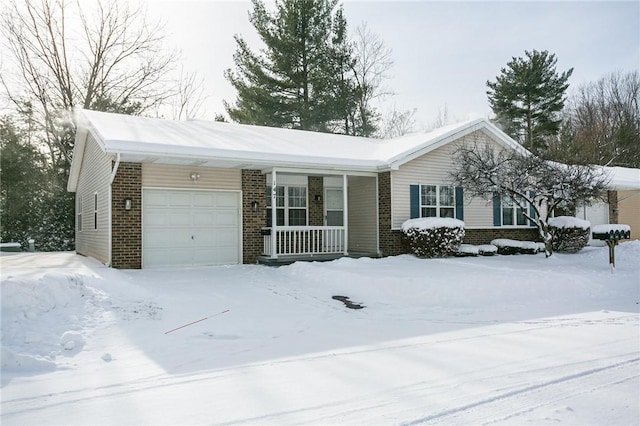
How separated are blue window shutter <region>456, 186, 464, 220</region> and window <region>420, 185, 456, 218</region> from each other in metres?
0.15

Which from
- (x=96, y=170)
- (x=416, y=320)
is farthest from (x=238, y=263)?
(x=416, y=320)

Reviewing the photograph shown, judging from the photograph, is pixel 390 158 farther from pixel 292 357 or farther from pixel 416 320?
pixel 292 357

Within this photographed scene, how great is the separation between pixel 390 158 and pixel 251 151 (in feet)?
14.0

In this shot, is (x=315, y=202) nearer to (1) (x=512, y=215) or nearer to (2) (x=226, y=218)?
(2) (x=226, y=218)

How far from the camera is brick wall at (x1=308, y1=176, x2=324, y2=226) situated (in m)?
Answer: 14.9

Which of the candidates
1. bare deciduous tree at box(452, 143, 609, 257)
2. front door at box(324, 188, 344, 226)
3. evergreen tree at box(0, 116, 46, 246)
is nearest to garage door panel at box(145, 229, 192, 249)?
front door at box(324, 188, 344, 226)

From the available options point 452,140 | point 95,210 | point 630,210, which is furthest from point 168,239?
point 630,210

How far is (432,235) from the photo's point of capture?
44.7 feet

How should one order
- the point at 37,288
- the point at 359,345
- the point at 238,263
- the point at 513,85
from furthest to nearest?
the point at 513,85 → the point at 238,263 → the point at 37,288 → the point at 359,345

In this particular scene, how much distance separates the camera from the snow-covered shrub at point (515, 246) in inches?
614

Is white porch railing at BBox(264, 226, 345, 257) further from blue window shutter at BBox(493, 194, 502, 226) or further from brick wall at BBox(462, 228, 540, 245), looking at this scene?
blue window shutter at BBox(493, 194, 502, 226)

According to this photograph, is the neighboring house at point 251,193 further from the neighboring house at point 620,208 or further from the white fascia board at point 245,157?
the neighboring house at point 620,208

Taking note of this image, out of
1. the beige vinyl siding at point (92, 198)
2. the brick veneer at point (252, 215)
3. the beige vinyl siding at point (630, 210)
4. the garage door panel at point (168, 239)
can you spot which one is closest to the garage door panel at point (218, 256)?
the brick veneer at point (252, 215)

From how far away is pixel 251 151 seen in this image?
1189 centimetres
